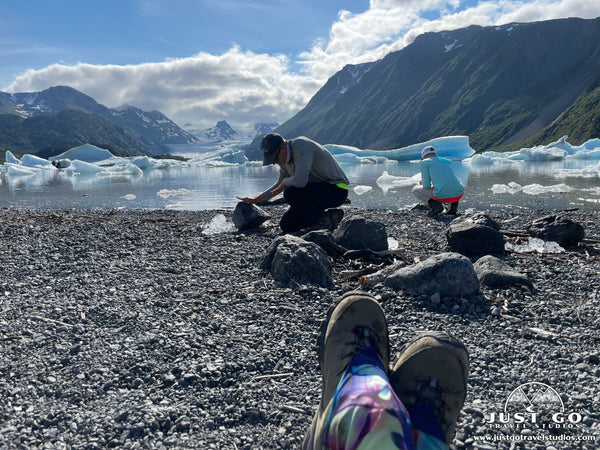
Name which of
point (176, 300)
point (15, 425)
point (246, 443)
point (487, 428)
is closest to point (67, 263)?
point (176, 300)

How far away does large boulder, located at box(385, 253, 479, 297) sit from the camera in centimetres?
361

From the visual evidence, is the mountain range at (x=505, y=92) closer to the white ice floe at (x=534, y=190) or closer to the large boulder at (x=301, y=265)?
the white ice floe at (x=534, y=190)

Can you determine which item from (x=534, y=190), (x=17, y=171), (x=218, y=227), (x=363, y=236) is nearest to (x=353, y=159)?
(x=17, y=171)

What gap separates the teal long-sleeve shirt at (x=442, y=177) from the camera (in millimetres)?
9172

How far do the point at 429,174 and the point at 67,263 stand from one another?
7524 millimetres

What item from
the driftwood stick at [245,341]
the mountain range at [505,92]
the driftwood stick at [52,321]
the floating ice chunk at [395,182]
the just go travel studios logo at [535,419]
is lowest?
the just go travel studios logo at [535,419]

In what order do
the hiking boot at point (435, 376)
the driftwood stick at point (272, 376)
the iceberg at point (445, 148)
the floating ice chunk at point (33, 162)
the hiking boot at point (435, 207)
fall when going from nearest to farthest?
the hiking boot at point (435, 376), the driftwood stick at point (272, 376), the hiking boot at point (435, 207), the floating ice chunk at point (33, 162), the iceberg at point (445, 148)

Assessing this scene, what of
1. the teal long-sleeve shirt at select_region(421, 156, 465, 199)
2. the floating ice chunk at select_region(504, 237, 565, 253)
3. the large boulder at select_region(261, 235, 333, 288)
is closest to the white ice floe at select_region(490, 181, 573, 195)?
the teal long-sleeve shirt at select_region(421, 156, 465, 199)

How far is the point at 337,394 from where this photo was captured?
162cm

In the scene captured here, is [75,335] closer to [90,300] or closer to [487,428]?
[90,300]

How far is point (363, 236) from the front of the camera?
211 inches

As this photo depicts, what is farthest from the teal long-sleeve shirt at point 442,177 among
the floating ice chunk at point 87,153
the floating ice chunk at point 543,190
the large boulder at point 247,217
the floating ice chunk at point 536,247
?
the floating ice chunk at point 87,153

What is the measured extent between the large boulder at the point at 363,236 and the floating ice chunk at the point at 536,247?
1806 mm

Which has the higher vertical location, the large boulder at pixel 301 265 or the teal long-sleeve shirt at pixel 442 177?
the teal long-sleeve shirt at pixel 442 177
